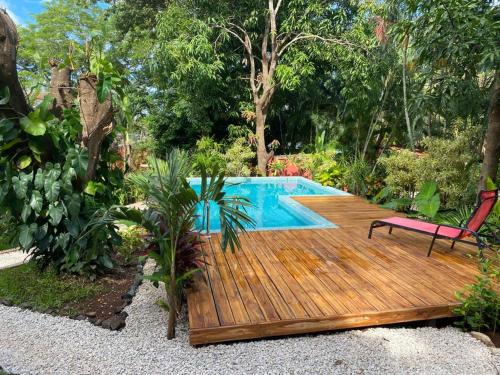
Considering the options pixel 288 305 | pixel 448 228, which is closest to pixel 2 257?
pixel 288 305

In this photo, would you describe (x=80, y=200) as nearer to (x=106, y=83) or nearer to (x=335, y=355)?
(x=106, y=83)

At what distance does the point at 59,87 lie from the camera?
12.0ft

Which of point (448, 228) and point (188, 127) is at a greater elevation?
point (188, 127)

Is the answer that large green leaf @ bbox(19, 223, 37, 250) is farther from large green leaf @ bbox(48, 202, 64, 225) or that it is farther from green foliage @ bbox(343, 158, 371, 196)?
green foliage @ bbox(343, 158, 371, 196)

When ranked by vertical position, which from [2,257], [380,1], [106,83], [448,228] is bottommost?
[2,257]

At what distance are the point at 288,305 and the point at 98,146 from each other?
7.87ft

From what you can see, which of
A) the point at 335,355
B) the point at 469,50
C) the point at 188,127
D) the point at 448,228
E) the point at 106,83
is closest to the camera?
the point at 335,355

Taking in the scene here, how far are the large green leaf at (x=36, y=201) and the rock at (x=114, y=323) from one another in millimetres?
1278

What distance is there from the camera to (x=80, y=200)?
341cm

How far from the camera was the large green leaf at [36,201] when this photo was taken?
3.26 m

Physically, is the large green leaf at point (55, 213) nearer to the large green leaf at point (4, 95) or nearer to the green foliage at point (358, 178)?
the large green leaf at point (4, 95)

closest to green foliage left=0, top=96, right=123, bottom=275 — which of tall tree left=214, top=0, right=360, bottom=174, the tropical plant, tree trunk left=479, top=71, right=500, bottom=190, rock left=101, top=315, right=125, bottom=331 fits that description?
rock left=101, top=315, right=125, bottom=331

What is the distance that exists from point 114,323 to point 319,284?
188 centimetres

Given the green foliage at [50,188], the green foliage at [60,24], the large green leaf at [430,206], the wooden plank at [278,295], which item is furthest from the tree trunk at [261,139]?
the green foliage at [60,24]
